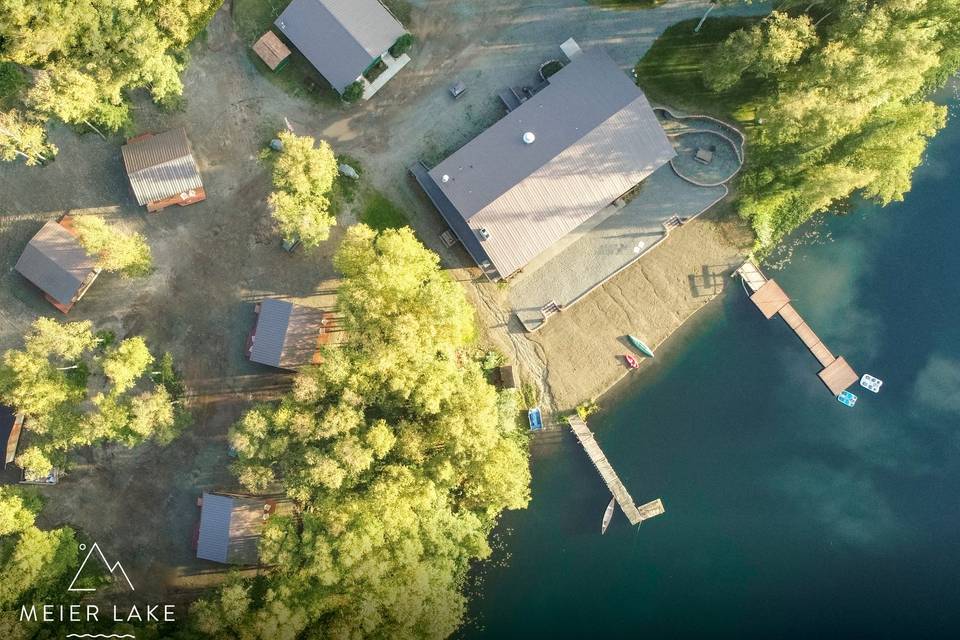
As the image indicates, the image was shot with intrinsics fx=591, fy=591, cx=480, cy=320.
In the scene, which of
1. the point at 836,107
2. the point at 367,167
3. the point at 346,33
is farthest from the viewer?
the point at 367,167

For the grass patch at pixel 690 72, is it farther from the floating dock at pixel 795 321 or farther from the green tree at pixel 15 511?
the green tree at pixel 15 511

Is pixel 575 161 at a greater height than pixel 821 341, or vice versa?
pixel 575 161

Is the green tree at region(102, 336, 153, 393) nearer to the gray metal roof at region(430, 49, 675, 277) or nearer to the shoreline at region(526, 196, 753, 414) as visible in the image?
the gray metal roof at region(430, 49, 675, 277)

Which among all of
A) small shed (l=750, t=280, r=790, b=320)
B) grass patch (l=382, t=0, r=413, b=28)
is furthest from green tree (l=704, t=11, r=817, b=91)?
grass patch (l=382, t=0, r=413, b=28)

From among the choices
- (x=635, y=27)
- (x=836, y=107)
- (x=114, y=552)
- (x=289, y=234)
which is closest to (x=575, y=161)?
(x=635, y=27)

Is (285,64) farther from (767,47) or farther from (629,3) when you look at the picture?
(767,47)

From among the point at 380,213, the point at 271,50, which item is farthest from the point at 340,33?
the point at 380,213

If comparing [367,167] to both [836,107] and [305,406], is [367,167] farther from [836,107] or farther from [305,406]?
[836,107]
